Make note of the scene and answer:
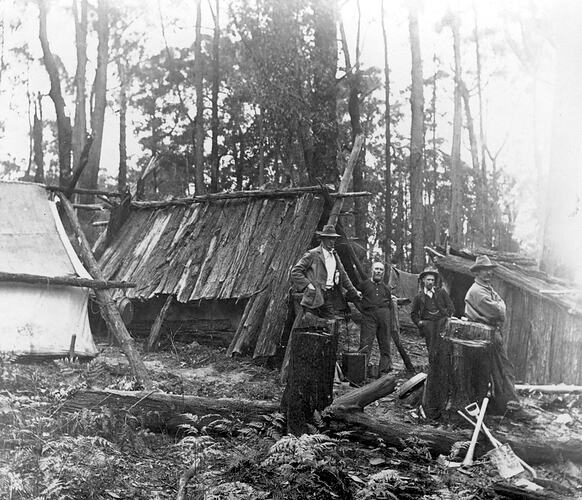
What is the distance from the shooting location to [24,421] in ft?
20.0

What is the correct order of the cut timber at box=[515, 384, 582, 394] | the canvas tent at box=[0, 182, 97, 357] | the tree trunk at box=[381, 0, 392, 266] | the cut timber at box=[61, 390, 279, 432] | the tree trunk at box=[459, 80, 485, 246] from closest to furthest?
the cut timber at box=[61, 390, 279, 432] < the cut timber at box=[515, 384, 582, 394] < the canvas tent at box=[0, 182, 97, 357] < the tree trunk at box=[381, 0, 392, 266] < the tree trunk at box=[459, 80, 485, 246]

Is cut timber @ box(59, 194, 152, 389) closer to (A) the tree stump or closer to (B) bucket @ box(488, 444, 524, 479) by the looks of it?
(A) the tree stump

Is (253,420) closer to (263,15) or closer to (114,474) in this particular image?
(114,474)

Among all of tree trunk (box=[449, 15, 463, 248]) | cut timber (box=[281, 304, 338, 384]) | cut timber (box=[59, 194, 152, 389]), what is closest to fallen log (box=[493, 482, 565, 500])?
cut timber (box=[281, 304, 338, 384])

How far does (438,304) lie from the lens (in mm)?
10773

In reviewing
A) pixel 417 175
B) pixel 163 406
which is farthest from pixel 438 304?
pixel 417 175

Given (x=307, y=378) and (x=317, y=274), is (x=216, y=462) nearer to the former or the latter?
(x=307, y=378)

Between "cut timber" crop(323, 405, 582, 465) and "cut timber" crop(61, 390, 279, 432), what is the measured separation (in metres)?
0.77

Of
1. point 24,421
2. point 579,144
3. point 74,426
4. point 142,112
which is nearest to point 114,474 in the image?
point 74,426

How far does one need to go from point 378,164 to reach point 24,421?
34.6 metres

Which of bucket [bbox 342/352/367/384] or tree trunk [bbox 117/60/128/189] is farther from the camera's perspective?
tree trunk [bbox 117/60/128/189]

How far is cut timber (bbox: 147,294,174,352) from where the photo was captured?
42.7 ft

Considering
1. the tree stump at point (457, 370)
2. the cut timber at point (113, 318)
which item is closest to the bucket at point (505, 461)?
the tree stump at point (457, 370)

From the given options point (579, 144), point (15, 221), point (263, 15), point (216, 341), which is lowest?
point (216, 341)
